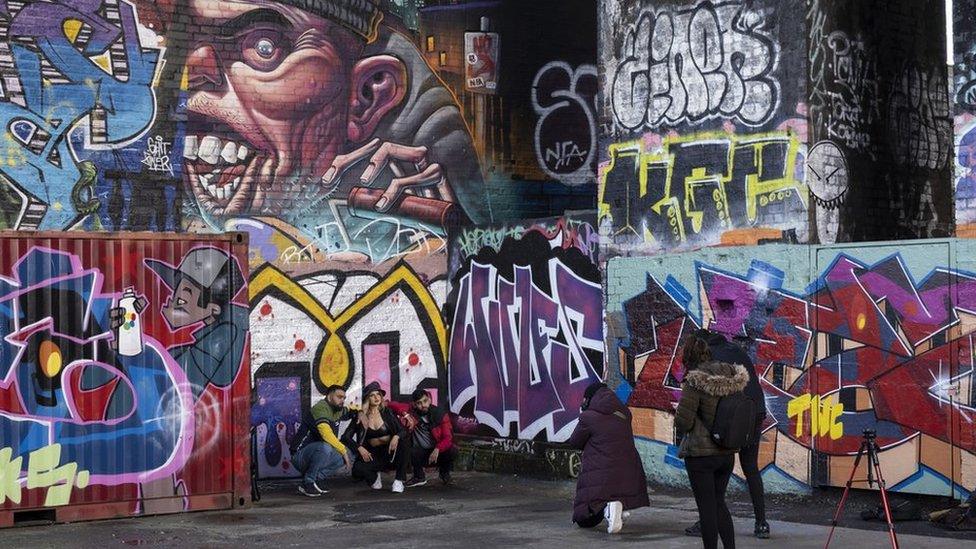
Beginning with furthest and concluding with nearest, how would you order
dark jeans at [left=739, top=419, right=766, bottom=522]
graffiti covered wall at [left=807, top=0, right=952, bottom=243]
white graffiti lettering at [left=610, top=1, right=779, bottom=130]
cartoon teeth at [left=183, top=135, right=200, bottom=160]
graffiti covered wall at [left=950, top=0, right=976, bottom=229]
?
cartoon teeth at [left=183, top=135, right=200, bottom=160], white graffiti lettering at [left=610, top=1, right=779, bottom=130], graffiti covered wall at [left=807, top=0, right=952, bottom=243], graffiti covered wall at [left=950, top=0, right=976, bottom=229], dark jeans at [left=739, top=419, right=766, bottom=522]

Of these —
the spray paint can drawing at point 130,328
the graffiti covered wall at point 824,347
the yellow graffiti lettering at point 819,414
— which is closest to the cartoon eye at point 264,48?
the spray paint can drawing at point 130,328

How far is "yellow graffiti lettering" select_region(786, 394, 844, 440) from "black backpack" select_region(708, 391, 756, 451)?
339cm

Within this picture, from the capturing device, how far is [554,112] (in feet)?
57.1

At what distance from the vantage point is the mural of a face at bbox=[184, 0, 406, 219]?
15352mm

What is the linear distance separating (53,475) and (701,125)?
23.2 feet

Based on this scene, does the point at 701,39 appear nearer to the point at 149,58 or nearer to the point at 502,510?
the point at 502,510

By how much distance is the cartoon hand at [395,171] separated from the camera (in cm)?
1609

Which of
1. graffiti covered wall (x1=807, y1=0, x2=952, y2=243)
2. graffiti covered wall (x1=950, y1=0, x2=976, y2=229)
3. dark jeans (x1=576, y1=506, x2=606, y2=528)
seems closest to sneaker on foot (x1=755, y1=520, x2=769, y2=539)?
dark jeans (x1=576, y1=506, x2=606, y2=528)

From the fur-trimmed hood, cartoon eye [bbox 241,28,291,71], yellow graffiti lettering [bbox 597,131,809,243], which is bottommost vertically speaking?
the fur-trimmed hood

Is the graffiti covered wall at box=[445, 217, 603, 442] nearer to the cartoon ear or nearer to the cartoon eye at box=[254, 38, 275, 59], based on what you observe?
the cartoon ear

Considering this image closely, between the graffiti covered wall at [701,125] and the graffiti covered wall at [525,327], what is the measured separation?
2.74 ft

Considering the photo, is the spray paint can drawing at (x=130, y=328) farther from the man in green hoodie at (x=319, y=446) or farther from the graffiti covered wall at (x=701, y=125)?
the graffiti covered wall at (x=701, y=125)

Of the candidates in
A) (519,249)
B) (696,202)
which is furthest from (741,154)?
(519,249)

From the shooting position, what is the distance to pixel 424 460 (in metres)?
14.8
